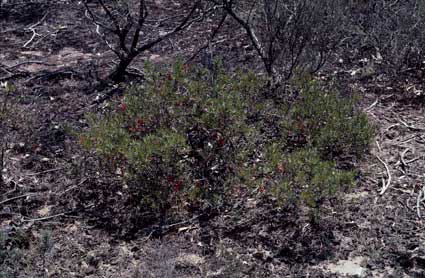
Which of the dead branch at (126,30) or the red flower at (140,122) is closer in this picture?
the red flower at (140,122)

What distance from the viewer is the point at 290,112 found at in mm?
4320

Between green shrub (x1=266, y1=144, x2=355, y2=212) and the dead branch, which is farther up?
the dead branch

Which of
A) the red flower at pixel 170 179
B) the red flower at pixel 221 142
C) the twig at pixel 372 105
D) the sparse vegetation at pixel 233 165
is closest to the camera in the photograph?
the sparse vegetation at pixel 233 165

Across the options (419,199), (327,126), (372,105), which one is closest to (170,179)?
(327,126)

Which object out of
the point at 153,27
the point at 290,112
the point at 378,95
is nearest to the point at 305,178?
→ the point at 290,112

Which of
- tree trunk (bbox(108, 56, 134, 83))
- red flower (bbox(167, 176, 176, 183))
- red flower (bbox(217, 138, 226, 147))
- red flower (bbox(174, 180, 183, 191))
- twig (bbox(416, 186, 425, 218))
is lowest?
twig (bbox(416, 186, 425, 218))

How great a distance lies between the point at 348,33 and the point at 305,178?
8.31 ft

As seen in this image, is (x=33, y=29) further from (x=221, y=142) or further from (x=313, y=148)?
(x=313, y=148)

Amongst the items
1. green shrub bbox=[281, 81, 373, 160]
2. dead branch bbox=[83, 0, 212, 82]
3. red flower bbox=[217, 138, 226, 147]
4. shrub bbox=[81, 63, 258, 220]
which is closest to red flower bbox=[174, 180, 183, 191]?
shrub bbox=[81, 63, 258, 220]

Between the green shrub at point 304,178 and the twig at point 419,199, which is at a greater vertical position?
the green shrub at point 304,178

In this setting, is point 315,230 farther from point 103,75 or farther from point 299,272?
point 103,75

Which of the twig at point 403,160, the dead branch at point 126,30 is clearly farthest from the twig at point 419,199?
the dead branch at point 126,30

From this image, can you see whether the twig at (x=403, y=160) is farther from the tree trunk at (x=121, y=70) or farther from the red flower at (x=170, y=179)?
the tree trunk at (x=121, y=70)

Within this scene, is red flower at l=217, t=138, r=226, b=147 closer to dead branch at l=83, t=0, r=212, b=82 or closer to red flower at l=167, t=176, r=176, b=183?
red flower at l=167, t=176, r=176, b=183
